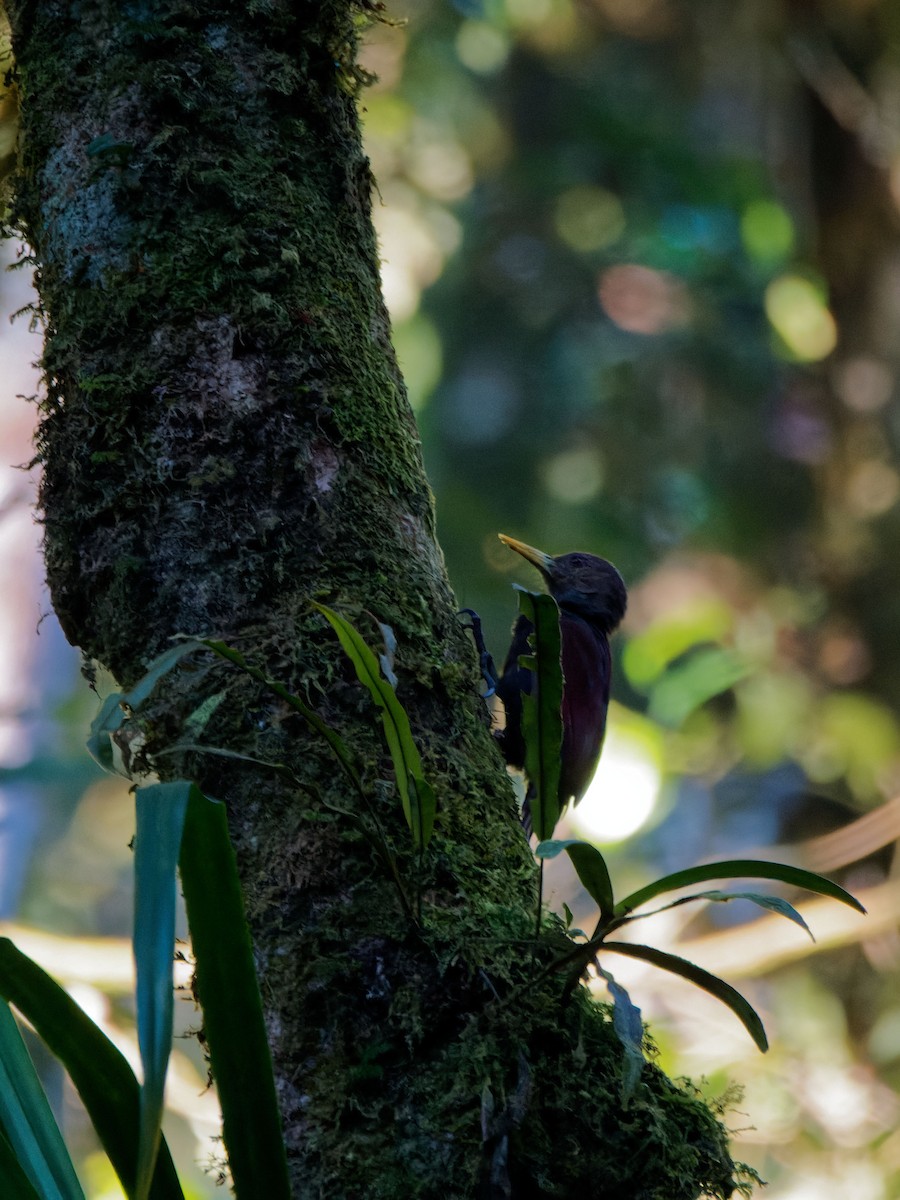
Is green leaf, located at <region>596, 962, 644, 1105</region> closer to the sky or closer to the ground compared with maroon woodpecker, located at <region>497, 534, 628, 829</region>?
closer to the ground

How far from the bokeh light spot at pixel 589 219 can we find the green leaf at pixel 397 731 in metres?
6.04

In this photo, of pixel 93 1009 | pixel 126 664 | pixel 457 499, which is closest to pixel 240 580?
pixel 126 664

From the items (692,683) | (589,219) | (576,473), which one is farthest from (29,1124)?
(589,219)

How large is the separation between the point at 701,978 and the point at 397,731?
44cm

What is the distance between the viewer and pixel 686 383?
697cm

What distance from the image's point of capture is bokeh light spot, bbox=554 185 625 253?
690 centimetres

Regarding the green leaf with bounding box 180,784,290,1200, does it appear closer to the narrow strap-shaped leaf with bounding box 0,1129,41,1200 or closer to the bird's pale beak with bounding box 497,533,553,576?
the narrow strap-shaped leaf with bounding box 0,1129,41,1200

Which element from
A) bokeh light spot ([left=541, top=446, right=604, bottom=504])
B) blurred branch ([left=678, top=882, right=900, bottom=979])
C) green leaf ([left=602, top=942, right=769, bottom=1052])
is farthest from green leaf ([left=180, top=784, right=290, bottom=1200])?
bokeh light spot ([left=541, top=446, right=604, bottom=504])

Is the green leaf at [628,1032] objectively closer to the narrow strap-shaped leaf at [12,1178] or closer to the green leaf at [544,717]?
the green leaf at [544,717]

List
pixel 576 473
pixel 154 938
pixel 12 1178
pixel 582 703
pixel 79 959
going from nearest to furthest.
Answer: pixel 154 938 → pixel 12 1178 → pixel 582 703 → pixel 79 959 → pixel 576 473

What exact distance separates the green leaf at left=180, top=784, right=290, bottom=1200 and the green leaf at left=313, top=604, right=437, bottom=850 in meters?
0.28

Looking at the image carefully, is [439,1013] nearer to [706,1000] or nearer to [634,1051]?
[634,1051]

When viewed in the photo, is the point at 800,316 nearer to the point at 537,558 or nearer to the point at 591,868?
the point at 537,558

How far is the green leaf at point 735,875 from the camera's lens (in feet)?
4.14
